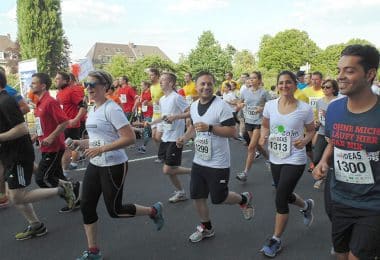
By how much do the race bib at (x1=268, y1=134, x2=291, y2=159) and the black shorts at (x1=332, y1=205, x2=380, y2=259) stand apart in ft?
4.42

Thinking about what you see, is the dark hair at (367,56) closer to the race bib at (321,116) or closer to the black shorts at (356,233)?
the black shorts at (356,233)

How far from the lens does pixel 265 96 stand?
295 inches

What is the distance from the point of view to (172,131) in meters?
5.92

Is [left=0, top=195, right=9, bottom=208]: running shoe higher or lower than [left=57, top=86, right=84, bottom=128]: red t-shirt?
lower

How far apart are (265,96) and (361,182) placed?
5.04 metres

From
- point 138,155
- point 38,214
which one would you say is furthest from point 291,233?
point 138,155

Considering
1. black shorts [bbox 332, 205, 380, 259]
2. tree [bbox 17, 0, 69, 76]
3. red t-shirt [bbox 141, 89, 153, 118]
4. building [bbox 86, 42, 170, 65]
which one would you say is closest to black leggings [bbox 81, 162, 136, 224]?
black shorts [bbox 332, 205, 380, 259]

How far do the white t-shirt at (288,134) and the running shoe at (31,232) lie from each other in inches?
109

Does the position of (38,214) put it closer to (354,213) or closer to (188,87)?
(354,213)

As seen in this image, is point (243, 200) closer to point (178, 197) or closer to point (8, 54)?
point (178, 197)

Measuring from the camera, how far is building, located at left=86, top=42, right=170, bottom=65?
9374 centimetres

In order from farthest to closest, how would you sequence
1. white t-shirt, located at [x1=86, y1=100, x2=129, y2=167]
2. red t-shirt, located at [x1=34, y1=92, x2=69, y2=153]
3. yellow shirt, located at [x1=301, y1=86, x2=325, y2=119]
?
yellow shirt, located at [x1=301, y1=86, x2=325, y2=119] → red t-shirt, located at [x1=34, y1=92, x2=69, y2=153] → white t-shirt, located at [x1=86, y1=100, x2=129, y2=167]

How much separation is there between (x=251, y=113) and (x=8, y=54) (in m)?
78.7

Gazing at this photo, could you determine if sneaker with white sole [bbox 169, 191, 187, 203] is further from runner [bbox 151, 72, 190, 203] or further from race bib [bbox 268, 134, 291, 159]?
race bib [bbox 268, 134, 291, 159]
